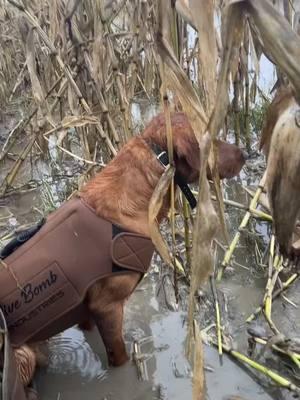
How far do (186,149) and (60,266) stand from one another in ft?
2.30

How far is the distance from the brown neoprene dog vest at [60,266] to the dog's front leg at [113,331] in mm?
165

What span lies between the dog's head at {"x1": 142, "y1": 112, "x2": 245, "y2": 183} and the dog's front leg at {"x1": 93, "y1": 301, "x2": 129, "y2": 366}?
66cm

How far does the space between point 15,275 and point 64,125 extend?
0.94m

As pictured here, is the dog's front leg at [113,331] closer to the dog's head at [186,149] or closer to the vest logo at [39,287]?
the vest logo at [39,287]

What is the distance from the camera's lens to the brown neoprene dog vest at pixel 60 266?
2281mm

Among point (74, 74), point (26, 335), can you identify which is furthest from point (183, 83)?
point (74, 74)

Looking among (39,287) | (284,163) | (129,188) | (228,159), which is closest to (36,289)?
(39,287)

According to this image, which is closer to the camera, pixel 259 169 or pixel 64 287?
pixel 64 287

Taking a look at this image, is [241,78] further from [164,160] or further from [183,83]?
[183,83]

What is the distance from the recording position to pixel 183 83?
4.62 ft

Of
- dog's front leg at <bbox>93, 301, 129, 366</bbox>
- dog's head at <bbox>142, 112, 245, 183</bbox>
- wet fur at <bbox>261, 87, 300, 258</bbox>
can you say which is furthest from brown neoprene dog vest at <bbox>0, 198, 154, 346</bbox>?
wet fur at <bbox>261, 87, 300, 258</bbox>

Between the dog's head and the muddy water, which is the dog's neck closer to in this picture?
the dog's head

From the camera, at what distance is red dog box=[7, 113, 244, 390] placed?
2.33m

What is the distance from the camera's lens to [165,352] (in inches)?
104
